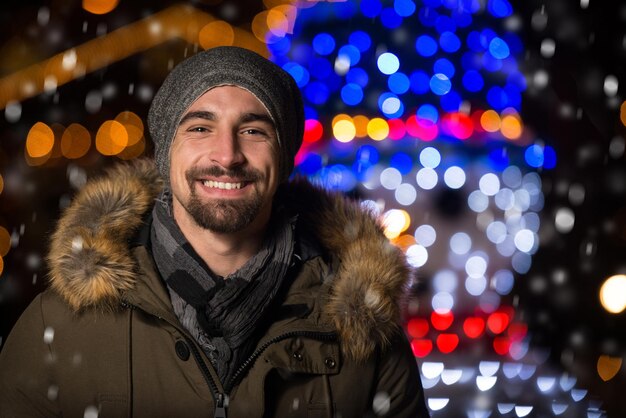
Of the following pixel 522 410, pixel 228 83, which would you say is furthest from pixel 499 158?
pixel 228 83

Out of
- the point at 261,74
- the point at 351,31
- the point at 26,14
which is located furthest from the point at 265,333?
the point at 26,14

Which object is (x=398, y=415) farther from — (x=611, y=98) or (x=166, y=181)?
(x=611, y=98)

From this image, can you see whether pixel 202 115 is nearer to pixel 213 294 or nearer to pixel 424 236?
pixel 213 294


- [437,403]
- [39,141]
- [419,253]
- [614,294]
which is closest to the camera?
[437,403]

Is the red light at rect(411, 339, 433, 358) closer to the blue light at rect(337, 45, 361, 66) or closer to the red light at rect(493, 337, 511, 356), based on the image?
the red light at rect(493, 337, 511, 356)

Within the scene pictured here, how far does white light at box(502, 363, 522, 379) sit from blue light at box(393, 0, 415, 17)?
238cm

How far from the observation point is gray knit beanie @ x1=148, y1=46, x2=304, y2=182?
280 centimetres

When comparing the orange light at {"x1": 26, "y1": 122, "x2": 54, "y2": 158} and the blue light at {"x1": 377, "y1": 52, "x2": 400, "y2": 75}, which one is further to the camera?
the orange light at {"x1": 26, "y1": 122, "x2": 54, "y2": 158}

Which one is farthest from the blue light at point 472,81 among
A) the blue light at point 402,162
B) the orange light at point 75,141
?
the orange light at point 75,141

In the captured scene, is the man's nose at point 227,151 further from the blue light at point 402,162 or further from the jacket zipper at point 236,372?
the blue light at point 402,162

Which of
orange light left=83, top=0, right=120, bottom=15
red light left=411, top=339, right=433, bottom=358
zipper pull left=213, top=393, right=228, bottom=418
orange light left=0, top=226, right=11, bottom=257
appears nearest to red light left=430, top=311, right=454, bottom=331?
red light left=411, top=339, right=433, bottom=358

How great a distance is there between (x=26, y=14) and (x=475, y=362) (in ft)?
14.2

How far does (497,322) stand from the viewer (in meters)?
5.72

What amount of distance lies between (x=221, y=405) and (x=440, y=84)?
3.70m
